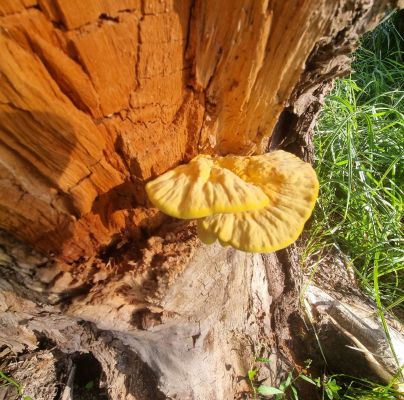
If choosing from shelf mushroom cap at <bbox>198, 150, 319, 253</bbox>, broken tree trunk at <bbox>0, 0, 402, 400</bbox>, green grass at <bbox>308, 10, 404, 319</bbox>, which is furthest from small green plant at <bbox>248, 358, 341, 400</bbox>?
shelf mushroom cap at <bbox>198, 150, 319, 253</bbox>

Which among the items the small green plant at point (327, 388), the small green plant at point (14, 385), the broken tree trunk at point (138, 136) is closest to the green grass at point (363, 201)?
the small green plant at point (327, 388)

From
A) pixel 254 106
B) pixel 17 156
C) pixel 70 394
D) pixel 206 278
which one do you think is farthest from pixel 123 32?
pixel 70 394

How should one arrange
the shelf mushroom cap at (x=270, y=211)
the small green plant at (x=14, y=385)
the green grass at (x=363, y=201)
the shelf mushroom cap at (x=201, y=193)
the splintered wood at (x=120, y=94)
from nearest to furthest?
the splintered wood at (x=120, y=94) < the shelf mushroom cap at (x=201, y=193) < the shelf mushroom cap at (x=270, y=211) < the small green plant at (x=14, y=385) < the green grass at (x=363, y=201)

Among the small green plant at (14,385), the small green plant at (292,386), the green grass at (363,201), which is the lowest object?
the small green plant at (14,385)

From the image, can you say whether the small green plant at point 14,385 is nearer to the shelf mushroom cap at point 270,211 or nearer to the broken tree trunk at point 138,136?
the broken tree trunk at point 138,136

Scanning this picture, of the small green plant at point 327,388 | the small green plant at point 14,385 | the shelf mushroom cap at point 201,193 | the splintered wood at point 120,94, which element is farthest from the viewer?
the small green plant at point 14,385

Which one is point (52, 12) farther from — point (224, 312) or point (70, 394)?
point (70, 394)
